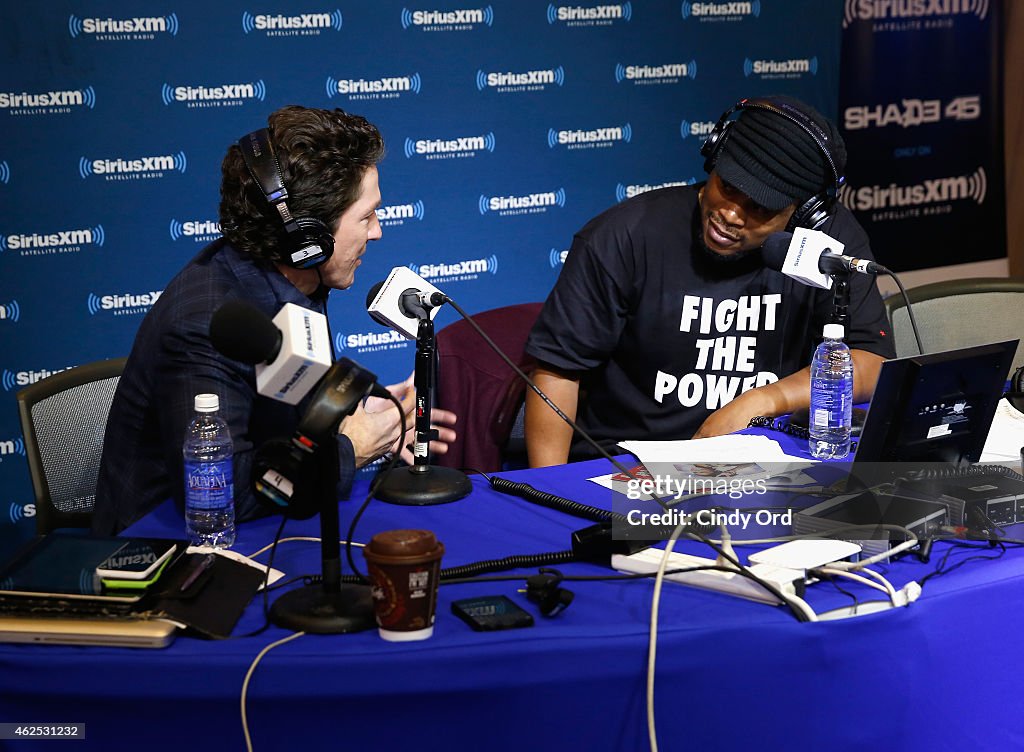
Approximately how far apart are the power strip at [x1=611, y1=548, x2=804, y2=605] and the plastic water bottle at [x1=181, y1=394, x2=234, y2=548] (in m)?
0.65

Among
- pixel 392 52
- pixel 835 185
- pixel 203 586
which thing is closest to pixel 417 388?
pixel 203 586

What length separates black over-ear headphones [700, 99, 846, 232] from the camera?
2350mm

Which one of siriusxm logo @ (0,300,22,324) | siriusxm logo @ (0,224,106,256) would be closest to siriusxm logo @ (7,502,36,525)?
siriusxm logo @ (0,300,22,324)

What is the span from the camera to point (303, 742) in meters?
1.33

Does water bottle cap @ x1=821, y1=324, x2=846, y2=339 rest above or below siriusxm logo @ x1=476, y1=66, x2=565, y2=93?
below

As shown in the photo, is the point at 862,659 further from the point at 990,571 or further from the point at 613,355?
the point at 613,355

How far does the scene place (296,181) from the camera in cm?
195

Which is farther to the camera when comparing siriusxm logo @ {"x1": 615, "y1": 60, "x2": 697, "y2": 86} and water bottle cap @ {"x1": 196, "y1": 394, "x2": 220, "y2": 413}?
siriusxm logo @ {"x1": 615, "y1": 60, "x2": 697, "y2": 86}

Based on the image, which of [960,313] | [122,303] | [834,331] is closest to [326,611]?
[834,331]

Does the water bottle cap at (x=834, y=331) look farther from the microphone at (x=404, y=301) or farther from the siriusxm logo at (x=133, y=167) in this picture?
the siriusxm logo at (x=133, y=167)

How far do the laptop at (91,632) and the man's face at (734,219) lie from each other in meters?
1.63

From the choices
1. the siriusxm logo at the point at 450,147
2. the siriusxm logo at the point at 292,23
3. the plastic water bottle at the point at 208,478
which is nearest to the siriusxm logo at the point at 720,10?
the siriusxm logo at the point at 450,147

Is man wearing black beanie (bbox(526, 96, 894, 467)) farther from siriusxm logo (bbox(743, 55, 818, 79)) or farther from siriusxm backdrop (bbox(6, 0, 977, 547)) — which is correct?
siriusxm logo (bbox(743, 55, 818, 79))

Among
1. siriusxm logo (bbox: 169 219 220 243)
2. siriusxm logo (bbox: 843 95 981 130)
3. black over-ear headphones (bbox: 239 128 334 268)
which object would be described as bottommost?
siriusxm logo (bbox: 169 219 220 243)
